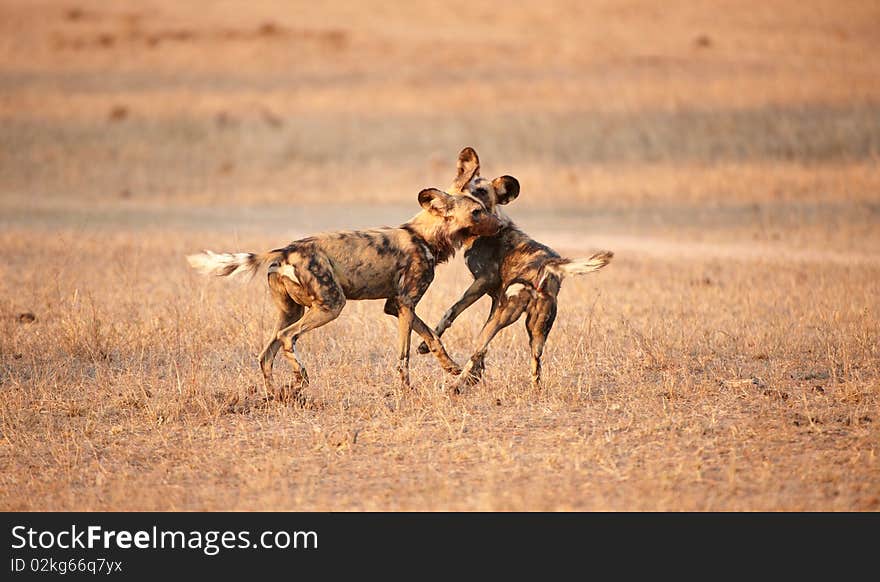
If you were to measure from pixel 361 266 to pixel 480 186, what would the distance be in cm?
109

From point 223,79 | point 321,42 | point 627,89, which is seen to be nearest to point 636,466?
point 627,89

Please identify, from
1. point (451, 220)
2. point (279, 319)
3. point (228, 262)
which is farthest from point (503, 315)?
point (228, 262)

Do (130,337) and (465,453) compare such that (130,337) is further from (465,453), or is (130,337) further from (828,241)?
(828,241)

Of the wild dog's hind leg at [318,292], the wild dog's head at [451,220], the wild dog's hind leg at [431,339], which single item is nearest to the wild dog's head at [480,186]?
the wild dog's head at [451,220]

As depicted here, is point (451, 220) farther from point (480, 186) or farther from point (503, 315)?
point (503, 315)

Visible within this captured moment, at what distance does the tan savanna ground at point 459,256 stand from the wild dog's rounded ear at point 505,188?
51.3 inches

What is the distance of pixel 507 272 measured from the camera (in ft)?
28.1

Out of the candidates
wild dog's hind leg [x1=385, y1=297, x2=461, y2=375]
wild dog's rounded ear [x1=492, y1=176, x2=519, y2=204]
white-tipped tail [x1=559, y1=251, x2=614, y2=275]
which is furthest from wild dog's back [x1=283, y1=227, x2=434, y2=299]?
white-tipped tail [x1=559, y1=251, x2=614, y2=275]

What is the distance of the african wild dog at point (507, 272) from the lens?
27.3 feet

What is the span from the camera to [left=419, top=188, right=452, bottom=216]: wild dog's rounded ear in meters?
8.38

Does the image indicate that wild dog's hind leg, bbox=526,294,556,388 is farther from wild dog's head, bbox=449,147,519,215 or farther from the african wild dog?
wild dog's head, bbox=449,147,519,215

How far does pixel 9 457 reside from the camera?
7.14 m

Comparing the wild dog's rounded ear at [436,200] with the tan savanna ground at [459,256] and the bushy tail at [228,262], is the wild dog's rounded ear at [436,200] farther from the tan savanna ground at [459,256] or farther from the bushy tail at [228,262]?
the tan savanna ground at [459,256]
